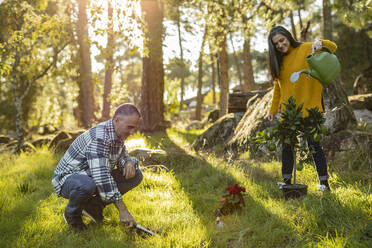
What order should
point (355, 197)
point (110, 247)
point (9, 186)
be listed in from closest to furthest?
point (110, 247), point (355, 197), point (9, 186)

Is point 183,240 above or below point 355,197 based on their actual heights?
below

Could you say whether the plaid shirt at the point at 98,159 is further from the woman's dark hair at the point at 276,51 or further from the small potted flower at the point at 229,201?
the woman's dark hair at the point at 276,51

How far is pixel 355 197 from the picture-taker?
2.87 metres

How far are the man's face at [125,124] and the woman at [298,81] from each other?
5.65ft

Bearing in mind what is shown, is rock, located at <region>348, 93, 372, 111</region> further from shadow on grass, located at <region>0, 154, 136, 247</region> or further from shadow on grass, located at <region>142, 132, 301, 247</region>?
shadow on grass, located at <region>0, 154, 136, 247</region>

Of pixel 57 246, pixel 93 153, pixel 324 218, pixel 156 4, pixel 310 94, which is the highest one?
pixel 156 4

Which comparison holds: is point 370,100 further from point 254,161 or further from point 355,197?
point 355,197

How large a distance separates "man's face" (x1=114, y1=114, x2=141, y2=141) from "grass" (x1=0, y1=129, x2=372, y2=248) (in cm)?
93

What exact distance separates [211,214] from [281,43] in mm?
2014

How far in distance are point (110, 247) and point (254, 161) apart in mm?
3181

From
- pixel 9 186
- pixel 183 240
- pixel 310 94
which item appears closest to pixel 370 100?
pixel 310 94

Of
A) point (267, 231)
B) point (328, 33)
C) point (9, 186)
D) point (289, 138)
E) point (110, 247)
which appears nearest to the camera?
point (110, 247)

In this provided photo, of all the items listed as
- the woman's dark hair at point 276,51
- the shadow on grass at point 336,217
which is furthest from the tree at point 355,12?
the shadow on grass at point 336,217

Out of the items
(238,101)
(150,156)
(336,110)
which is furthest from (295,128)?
(238,101)
